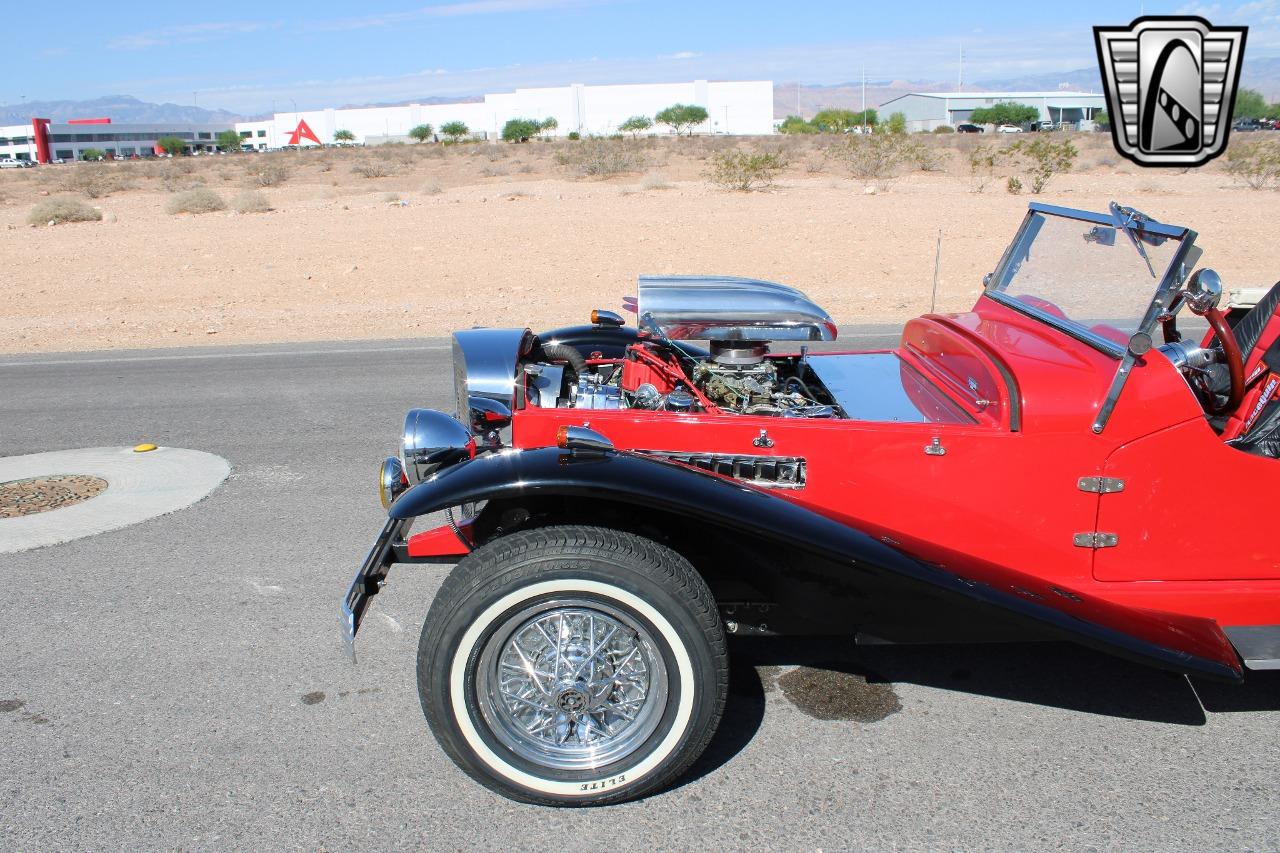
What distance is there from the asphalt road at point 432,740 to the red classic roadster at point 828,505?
0.78 feet

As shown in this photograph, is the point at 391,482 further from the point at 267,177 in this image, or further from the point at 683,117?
the point at 683,117

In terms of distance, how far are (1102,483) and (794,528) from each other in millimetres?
1087

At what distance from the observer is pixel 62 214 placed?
985 inches

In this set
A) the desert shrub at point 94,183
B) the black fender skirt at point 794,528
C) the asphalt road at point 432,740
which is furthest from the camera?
the desert shrub at point 94,183

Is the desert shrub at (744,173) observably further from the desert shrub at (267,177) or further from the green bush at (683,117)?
the green bush at (683,117)

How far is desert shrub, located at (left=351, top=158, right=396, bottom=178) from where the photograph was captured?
4162 centimetres

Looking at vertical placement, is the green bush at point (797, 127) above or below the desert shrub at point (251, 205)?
above

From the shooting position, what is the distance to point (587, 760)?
289cm

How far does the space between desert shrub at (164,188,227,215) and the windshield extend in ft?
87.9

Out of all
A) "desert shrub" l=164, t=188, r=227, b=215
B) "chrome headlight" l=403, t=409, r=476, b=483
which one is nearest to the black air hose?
"chrome headlight" l=403, t=409, r=476, b=483

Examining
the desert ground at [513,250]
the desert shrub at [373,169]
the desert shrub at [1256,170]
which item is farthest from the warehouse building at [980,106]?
the desert ground at [513,250]

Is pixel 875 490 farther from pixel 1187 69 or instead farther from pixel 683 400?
pixel 1187 69

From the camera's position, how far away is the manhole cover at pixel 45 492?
18.2 ft
